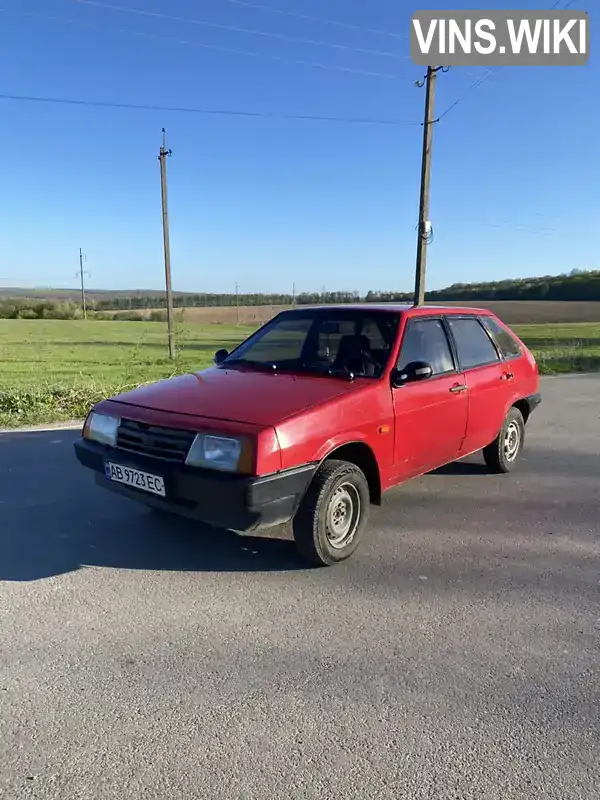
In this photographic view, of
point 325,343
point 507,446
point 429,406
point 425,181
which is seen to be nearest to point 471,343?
point 429,406

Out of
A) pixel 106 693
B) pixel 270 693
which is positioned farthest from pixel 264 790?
pixel 106 693

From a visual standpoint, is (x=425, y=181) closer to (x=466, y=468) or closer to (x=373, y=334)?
(x=466, y=468)

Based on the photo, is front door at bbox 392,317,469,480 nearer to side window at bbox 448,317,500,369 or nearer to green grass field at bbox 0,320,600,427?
side window at bbox 448,317,500,369

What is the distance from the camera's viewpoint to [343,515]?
396 centimetres

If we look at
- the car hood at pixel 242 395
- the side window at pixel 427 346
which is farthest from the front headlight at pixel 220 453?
the side window at pixel 427 346

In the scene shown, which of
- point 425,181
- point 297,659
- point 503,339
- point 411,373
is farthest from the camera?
point 425,181

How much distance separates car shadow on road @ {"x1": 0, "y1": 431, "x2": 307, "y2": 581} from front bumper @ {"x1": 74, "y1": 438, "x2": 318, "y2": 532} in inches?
18.5

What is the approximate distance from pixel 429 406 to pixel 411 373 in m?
0.36

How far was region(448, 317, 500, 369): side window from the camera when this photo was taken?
527cm

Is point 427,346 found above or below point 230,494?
above

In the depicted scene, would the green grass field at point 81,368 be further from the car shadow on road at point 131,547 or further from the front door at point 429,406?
the front door at point 429,406

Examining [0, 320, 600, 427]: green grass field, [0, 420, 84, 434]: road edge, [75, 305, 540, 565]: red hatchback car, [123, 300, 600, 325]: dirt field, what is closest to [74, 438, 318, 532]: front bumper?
[75, 305, 540, 565]: red hatchback car

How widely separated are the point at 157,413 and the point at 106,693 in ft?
5.66

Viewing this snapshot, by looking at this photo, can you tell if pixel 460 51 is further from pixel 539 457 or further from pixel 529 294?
pixel 529 294
